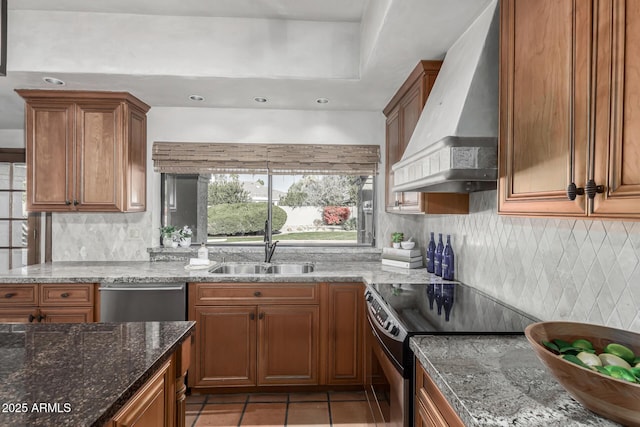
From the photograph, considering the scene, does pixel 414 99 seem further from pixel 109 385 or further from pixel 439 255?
pixel 109 385

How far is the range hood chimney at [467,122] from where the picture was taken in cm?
148

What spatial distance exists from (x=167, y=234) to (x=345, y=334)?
6.20ft

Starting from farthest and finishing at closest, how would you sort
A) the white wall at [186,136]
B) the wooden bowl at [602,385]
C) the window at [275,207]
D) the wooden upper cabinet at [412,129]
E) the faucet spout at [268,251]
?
the window at [275,207], the white wall at [186,136], the faucet spout at [268,251], the wooden upper cabinet at [412,129], the wooden bowl at [602,385]

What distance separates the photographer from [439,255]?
2.58m

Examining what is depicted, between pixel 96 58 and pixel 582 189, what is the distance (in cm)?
297

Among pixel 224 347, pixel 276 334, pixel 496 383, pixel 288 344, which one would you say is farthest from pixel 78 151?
pixel 496 383

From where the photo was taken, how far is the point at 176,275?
2641 mm

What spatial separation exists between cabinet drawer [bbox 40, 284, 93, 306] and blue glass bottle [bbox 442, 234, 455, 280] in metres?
2.51

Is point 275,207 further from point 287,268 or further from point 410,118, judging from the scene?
point 410,118

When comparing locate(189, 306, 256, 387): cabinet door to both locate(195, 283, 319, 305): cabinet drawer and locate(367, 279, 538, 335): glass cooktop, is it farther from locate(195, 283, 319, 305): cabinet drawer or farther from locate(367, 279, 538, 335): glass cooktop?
locate(367, 279, 538, 335): glass cooktop

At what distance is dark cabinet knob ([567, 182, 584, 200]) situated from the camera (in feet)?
3.07

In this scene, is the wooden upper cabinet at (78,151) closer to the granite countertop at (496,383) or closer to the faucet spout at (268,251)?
the faucet spout at (268,251)

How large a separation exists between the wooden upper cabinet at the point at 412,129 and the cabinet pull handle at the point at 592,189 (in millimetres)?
1356

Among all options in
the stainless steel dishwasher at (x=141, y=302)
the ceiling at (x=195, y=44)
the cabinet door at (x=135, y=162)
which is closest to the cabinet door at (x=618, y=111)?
the ceiling at (x=195, y=44)
